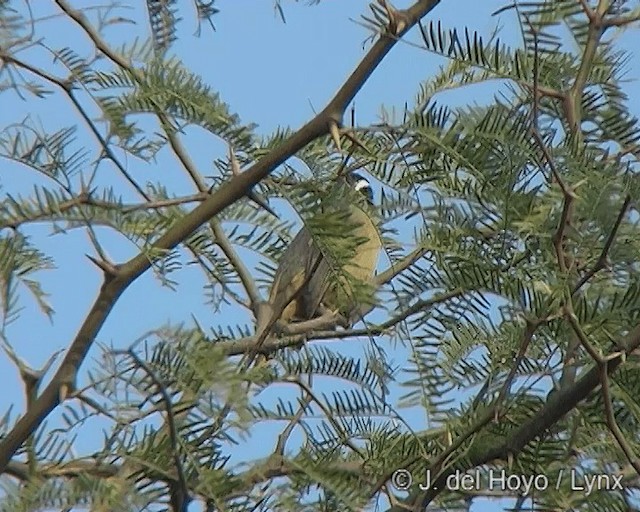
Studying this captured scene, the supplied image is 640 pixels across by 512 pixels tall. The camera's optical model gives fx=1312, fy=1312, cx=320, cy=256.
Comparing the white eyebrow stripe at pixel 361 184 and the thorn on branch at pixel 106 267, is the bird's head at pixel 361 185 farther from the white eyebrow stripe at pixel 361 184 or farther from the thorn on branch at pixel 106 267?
the thorn on branch at pixel 106 267

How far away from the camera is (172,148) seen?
211cm

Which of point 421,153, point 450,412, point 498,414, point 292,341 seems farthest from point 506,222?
point 292,341

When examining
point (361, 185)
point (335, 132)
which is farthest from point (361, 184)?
point (335, 132)

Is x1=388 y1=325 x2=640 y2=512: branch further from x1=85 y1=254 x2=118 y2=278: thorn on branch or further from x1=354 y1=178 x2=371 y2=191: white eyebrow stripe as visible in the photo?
x1=85 y1=254 x2=118 y2=278: thorn on branch

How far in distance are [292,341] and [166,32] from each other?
1.97 ft

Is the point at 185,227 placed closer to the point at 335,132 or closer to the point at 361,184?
the point at 335,132

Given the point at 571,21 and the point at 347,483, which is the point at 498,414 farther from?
the point at 571,21

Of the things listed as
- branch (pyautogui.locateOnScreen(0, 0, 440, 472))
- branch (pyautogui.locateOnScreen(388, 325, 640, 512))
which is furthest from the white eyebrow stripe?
branch (pyautogui.locateOnScreen(388, 325, 640, 512))

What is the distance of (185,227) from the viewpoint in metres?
1.35

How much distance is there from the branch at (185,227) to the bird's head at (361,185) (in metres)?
0.17

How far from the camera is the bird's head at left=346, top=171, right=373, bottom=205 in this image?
1509 mm

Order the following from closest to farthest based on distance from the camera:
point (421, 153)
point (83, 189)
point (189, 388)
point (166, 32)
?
1. point (189, 388)
2. point (421, 153)
3. point (83, 189)
4. point (166, 32)

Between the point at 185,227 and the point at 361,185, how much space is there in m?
0.29

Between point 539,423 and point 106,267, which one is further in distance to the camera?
point 539,423
